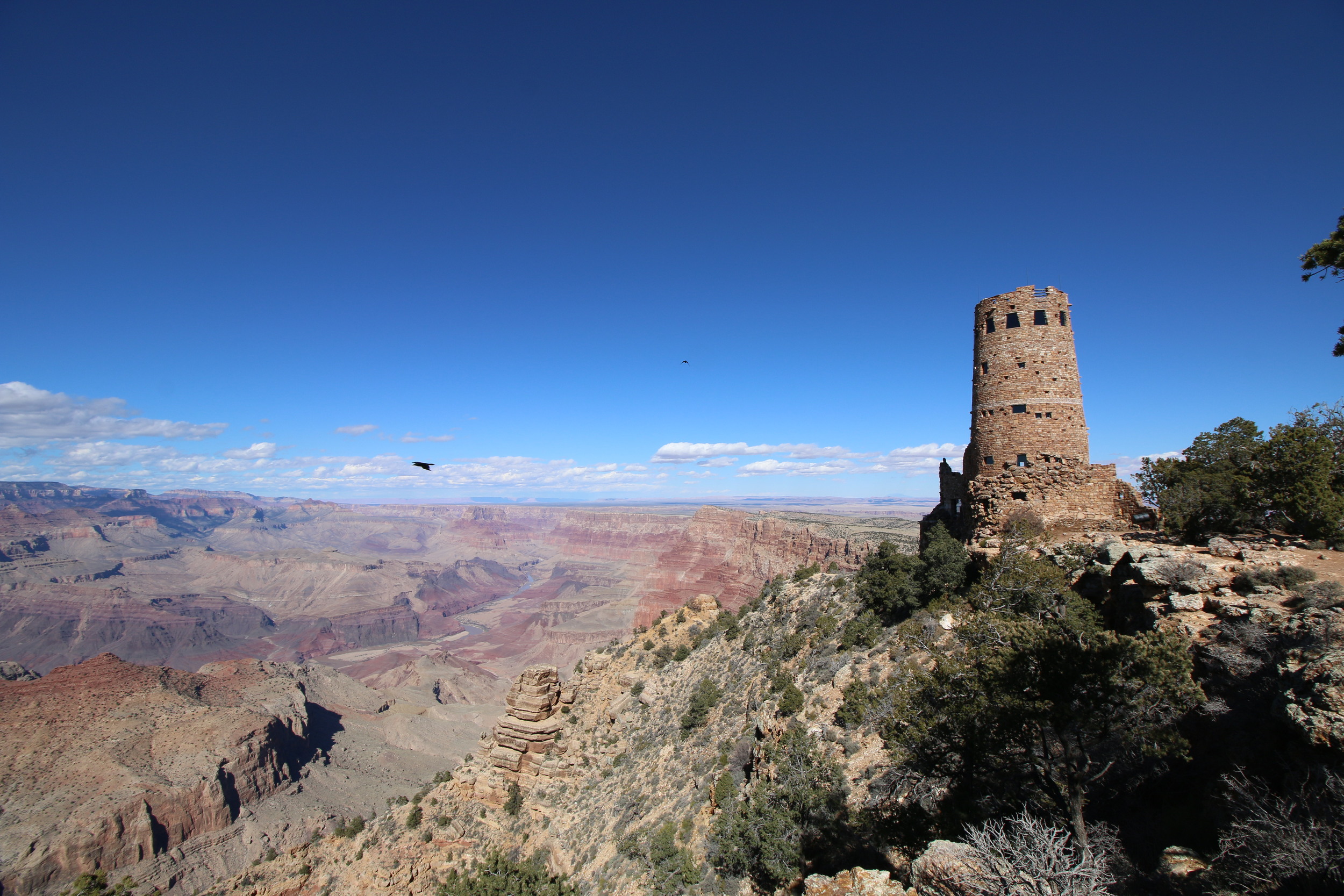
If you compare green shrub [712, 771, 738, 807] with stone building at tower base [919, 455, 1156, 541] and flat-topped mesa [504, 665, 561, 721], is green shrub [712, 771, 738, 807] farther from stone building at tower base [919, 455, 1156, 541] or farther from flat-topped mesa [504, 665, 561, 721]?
flat-topped mesa [504, 665, 561, 721]

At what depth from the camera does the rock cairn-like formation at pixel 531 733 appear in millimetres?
25438

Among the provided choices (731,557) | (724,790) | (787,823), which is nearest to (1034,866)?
(787,823)

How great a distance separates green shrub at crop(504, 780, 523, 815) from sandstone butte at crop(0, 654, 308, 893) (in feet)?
142

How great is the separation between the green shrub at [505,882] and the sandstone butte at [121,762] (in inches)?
1822

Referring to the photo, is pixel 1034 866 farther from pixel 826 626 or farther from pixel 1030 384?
pixel 826 626

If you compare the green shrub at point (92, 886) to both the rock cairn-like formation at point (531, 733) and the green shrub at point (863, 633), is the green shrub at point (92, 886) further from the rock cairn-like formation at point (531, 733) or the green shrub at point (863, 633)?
the green shrub at point (863, 633)

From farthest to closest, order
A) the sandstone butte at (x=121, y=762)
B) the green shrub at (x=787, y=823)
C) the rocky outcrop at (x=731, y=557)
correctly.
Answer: the rocky outcrop at (x=731, y=557)
the sandstone butte at (x=121, y=762)
the green shrub at (x=787, y=823)

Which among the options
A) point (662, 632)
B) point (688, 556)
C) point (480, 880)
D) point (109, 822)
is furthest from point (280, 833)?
point (688, 556)

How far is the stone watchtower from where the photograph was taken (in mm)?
16953

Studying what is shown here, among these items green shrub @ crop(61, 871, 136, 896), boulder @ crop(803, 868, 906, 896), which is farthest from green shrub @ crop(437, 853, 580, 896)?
boulder @ crop(803, 868, 906, 896)

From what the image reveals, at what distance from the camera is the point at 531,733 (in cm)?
2638

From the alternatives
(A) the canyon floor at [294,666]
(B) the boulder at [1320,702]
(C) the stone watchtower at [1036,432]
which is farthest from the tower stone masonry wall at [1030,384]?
(A) the canyon floor at [294,666]

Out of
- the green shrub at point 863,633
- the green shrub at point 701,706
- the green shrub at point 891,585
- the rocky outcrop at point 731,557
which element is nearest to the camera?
the green shrub at point 863,633

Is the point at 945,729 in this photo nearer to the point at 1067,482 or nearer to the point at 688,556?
the point at 1067,482
